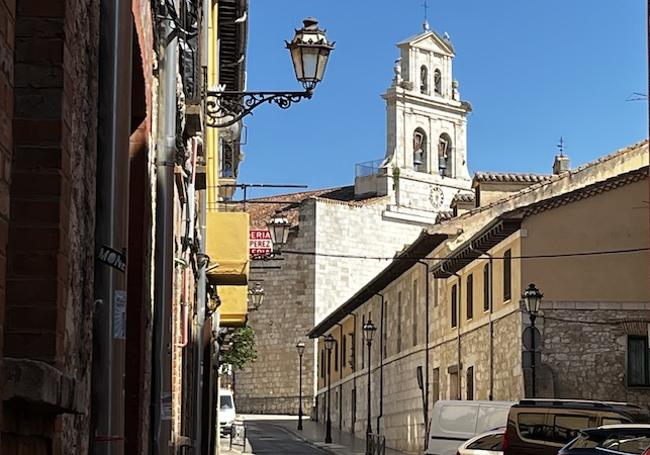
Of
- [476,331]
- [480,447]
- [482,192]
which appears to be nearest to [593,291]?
[476,331]

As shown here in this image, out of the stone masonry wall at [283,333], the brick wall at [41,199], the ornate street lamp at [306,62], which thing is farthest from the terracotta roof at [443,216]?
the brick wall at [41,199]

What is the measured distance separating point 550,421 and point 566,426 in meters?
0.37

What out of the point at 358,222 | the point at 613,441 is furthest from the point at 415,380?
the point at 358,222

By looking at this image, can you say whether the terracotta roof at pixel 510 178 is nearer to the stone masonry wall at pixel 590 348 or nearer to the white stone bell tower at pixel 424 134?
the stone masonry wall at pixel 590 348

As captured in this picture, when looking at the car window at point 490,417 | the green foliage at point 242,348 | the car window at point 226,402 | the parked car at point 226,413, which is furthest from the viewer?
the green foliage at point 242,348

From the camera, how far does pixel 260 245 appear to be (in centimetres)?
3588

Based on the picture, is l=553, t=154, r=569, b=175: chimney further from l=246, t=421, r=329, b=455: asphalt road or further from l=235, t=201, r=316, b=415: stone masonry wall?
l=235, t=201, r=316, b=415: stone masonry wall

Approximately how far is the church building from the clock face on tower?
7 centimetres

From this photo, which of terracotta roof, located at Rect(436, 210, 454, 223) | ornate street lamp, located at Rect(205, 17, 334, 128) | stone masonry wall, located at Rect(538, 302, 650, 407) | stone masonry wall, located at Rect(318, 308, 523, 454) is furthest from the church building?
ornate street lamp, located at Rect(205, 17, 334, 128)

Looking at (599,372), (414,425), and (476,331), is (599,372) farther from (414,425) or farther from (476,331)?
(414,425)

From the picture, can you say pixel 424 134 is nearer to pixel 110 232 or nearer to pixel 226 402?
pixel 226 402

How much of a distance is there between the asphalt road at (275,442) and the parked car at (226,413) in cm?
105

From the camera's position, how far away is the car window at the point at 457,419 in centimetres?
2912

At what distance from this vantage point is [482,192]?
4716 centimetres
